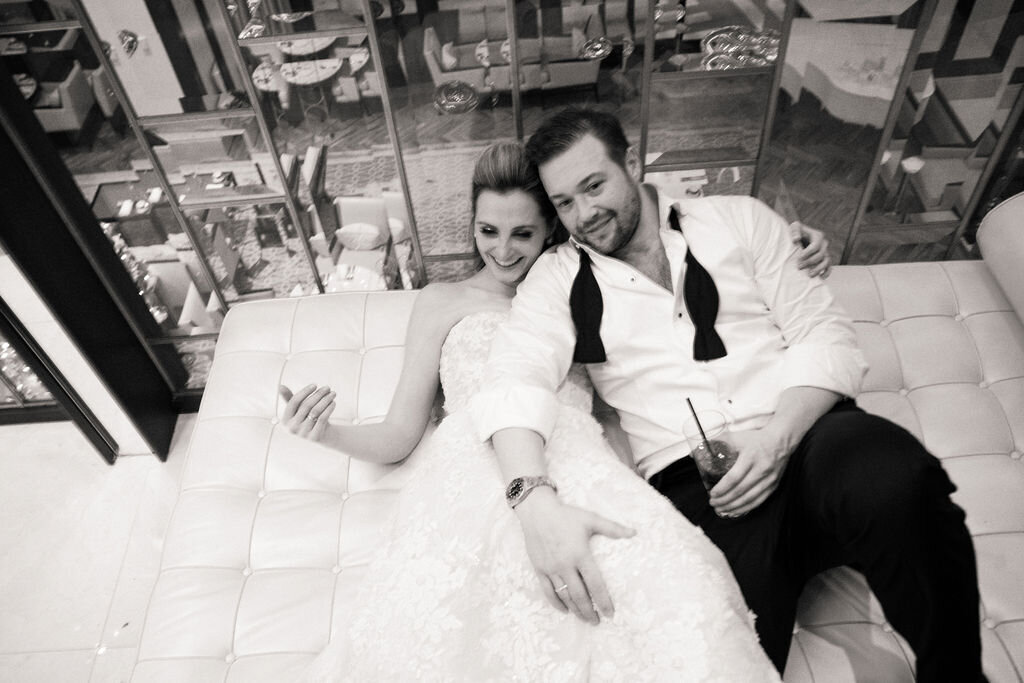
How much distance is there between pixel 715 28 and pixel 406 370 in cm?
126

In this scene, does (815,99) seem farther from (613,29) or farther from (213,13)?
(213,13)

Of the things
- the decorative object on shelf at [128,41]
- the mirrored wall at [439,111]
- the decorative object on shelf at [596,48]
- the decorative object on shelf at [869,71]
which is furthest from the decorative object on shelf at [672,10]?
the decorative object on shelf at [128,41]

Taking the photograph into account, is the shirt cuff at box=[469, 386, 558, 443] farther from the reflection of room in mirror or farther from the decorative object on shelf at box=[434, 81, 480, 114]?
the reflection of room in mirror

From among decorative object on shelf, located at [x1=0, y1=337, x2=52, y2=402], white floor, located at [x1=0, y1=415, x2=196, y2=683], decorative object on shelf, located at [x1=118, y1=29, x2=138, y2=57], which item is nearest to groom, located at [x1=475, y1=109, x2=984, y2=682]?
decorative object on shelf, located at [x1=118, y1=29, x2=138, y2=57]

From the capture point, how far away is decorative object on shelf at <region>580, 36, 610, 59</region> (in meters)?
1.74

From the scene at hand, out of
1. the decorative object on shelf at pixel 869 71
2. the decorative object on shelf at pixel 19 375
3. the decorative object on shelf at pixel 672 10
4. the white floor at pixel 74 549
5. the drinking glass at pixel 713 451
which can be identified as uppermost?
the decorative object on shelf at pixel 672 10

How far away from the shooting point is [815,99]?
2.16 m

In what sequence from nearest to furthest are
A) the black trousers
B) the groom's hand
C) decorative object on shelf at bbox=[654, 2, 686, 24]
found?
the black trousers < the groom's hand < decorative object on shelf at bbox=[654, 2, 686, 24]

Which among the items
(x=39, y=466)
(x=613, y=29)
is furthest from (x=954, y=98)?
(x=39, y=466)

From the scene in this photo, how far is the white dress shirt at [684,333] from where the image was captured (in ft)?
4.75

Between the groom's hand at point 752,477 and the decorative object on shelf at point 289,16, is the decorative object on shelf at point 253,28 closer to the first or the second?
the decorative object on shelf at point 289,16

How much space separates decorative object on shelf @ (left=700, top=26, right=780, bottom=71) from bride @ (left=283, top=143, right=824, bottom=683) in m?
0.57

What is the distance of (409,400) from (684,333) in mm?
709

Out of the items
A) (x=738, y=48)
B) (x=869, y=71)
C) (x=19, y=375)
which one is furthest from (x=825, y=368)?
(x=19, y=375)
